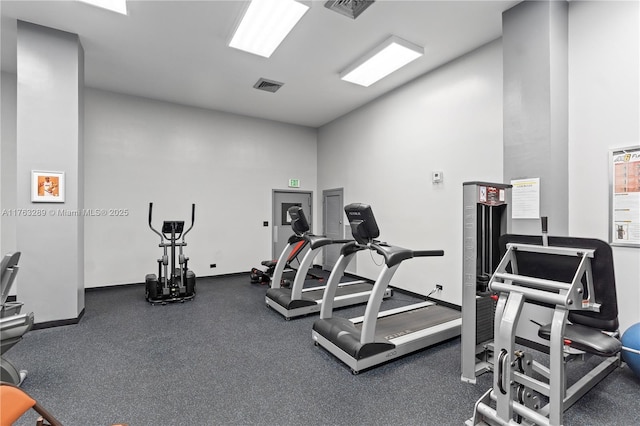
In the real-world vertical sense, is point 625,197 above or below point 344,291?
above

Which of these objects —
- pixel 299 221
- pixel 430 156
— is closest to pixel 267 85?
pixel 299 221

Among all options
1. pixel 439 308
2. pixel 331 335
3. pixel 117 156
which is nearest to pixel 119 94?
pixel 117 156

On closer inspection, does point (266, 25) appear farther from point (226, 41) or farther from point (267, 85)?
point (267, 85)

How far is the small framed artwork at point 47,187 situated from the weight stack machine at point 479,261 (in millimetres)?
4416

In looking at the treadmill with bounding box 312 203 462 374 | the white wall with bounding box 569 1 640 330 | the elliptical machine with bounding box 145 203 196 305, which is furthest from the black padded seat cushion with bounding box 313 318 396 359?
the elliptical machine with bounding box 145 203 196 305

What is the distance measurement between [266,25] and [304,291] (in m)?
3.65

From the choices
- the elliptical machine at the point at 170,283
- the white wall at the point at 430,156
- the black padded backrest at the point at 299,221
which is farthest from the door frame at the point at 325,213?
the elliptical machine at the point at 170,283

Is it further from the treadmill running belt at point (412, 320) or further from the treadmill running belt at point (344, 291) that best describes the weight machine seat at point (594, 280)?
the treadmill running belt at point (344, 291)

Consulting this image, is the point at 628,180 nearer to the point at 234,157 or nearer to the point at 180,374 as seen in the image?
the point at 180,374

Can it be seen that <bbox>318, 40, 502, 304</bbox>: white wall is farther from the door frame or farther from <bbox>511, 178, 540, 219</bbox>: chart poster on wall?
<bbox>511, 178, 540, 219</bbox>: chart poster on wall

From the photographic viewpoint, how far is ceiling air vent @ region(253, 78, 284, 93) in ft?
15.6

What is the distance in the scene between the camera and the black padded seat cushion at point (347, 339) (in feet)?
8.21

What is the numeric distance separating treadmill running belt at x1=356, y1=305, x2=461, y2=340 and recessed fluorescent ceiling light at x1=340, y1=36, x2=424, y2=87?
332cm

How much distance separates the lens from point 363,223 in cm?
272
